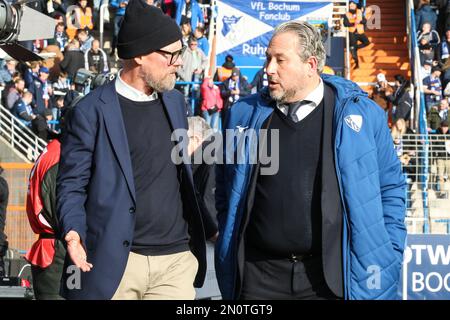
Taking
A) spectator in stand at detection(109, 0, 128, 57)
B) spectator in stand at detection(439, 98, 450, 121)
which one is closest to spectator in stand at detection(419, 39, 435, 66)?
spectator in stand at detection(439, 98, 450, 121)

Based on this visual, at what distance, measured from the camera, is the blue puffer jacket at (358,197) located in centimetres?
487

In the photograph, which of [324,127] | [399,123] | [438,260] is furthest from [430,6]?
[324,127]

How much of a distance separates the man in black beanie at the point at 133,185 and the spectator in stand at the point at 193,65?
1567cm

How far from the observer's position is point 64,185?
502 centimetres

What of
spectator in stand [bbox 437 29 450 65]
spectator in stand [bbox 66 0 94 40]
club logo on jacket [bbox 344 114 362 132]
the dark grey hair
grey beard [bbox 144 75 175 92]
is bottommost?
club logo on jacket [bbox 344 114 362 132]

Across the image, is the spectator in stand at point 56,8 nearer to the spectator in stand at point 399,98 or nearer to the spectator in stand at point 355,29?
the spectator in stand at point 355,29

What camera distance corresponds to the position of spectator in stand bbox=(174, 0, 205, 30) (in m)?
22.2

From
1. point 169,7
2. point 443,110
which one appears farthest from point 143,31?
point 169,7

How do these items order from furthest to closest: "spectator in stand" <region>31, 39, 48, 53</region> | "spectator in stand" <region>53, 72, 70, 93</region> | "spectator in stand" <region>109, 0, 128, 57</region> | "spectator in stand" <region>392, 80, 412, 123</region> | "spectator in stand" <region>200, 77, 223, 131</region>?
"spectator in stand" <region>109, 0, 128, 57</region> → "spectator in stand" <region>31, 39, 48, 53</region> → "spectator in stand" <region>53, 72, 70, 93</region> → "spectator in stand" <region>392, 80, 412, 123</region> → "spectator in stand" <region>200, 77, 223, 131</region>

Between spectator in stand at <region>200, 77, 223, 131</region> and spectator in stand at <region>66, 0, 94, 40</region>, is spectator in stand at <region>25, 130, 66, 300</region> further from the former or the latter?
spectator in stand at <region>66, 0, 94, 40</region>

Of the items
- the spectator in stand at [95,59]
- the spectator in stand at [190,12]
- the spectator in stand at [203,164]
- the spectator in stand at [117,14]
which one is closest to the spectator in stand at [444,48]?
the spectator in stand at [190,12]

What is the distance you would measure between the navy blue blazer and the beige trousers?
84mm

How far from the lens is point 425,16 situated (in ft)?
76.9
